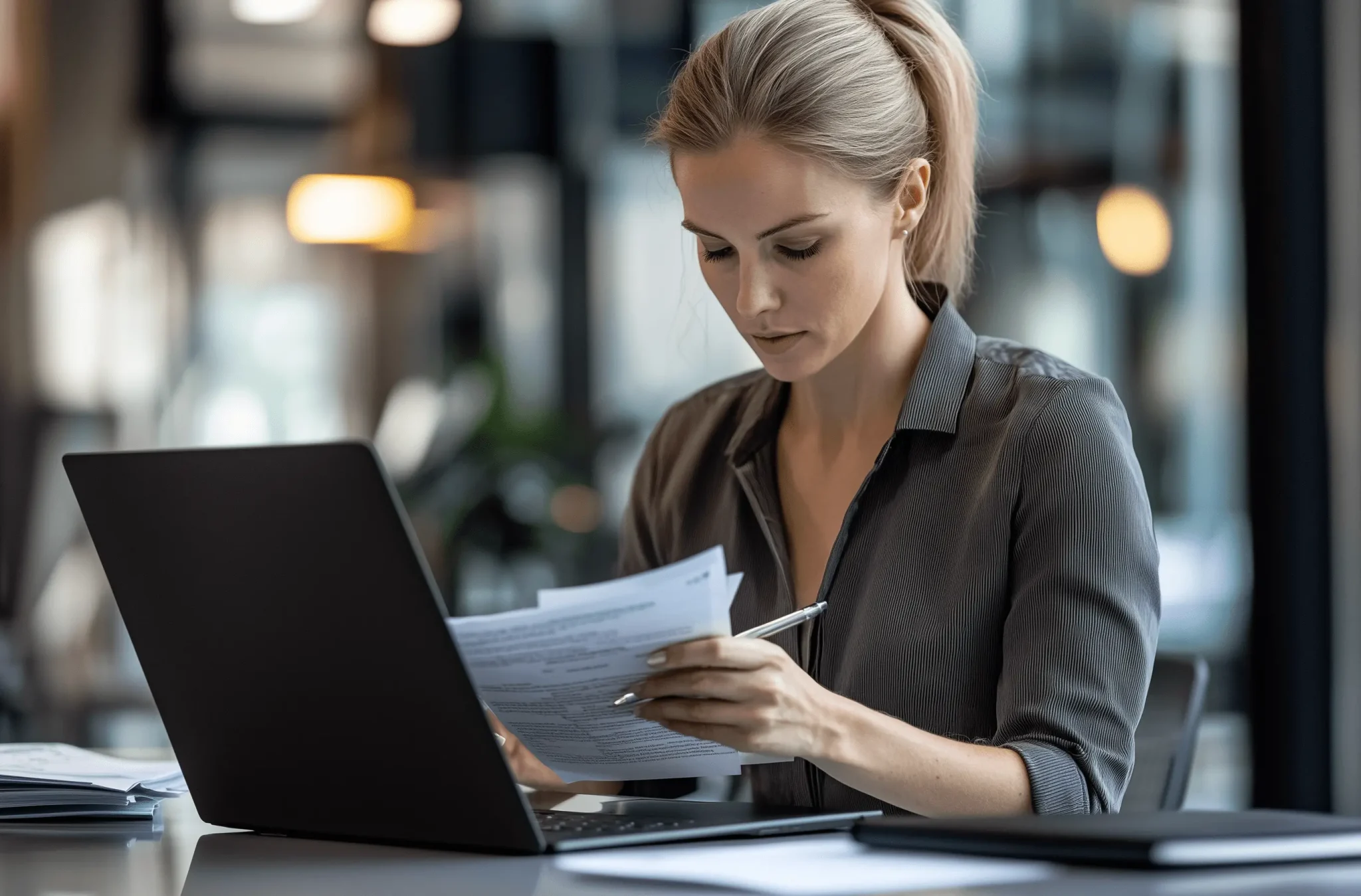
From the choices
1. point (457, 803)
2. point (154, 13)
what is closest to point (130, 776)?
point (457, 803)

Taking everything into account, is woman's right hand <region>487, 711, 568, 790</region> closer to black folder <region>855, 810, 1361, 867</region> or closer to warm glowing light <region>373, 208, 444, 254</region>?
black folder <region>855, 810, 1361, 867</region>

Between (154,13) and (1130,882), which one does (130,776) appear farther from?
(154,13)

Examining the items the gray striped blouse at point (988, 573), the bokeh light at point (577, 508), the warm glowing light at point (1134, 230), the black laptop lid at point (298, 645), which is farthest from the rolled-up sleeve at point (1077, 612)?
the warm glowing light at point (1134, 230)

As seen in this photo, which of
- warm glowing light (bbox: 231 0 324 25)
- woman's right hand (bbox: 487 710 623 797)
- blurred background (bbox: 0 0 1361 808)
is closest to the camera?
woman's right hand (bbox: 487 710 623 797)

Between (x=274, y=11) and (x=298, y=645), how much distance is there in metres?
3.84

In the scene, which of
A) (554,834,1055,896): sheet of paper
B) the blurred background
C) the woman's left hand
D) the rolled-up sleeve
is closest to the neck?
the rolled-up sleeve

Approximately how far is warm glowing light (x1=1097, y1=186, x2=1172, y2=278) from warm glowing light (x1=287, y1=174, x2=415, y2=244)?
204 centimetres

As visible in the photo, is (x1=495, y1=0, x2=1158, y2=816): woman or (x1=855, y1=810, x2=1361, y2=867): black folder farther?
(x1=495, y1=0, x2=1158, y2=816): woman

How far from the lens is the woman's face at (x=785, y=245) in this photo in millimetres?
1479

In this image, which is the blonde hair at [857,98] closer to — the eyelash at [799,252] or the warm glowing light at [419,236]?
the eyelash at [799,252]

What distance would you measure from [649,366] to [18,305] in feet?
5.79

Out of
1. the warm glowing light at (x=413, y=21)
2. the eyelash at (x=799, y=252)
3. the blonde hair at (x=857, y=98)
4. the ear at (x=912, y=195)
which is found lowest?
the eyelash at (x=799, y=252)

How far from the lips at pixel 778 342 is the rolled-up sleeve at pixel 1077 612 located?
0.24 metres

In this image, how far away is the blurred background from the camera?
430 centimetres
